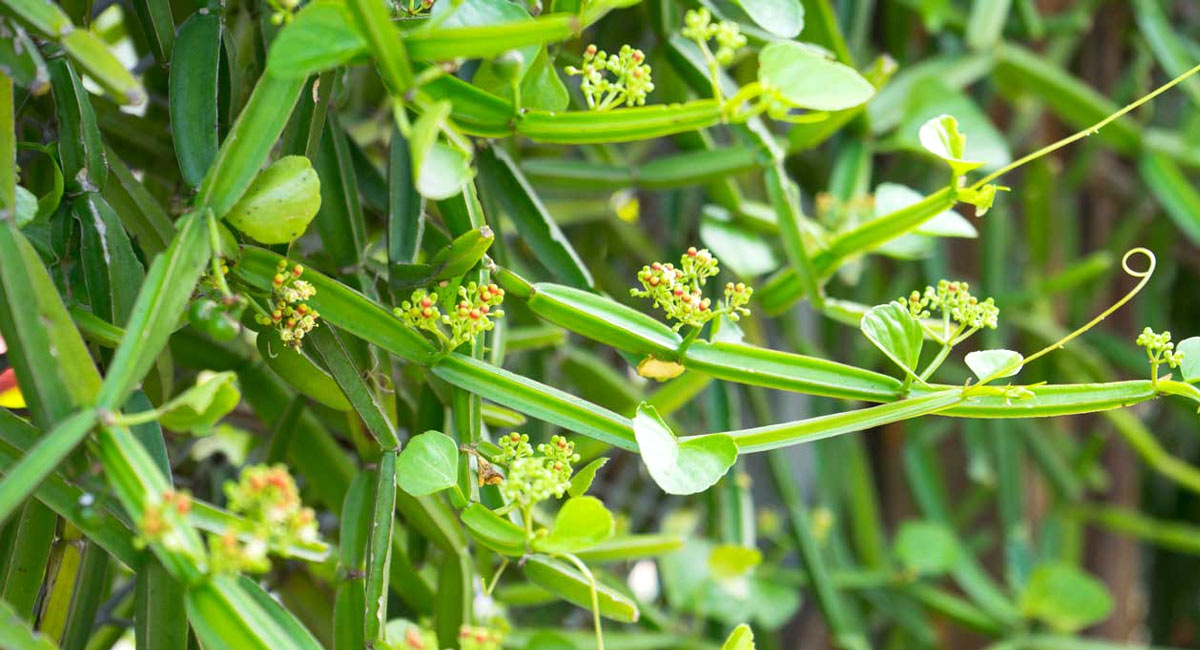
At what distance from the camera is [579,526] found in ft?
0.87

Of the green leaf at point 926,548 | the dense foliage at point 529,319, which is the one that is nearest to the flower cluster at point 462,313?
the dense foliage at point 529,319

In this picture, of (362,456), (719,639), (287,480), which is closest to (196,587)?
(287,480)

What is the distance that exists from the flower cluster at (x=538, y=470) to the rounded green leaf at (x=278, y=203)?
82 mm

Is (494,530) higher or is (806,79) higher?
(806,79)

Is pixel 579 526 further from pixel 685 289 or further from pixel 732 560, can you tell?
pixel 732 560

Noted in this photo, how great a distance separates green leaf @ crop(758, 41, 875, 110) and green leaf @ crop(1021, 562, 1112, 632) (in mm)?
529

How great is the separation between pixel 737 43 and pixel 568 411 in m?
0.11

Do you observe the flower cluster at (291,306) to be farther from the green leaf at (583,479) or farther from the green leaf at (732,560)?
the green leaf at (732,560)

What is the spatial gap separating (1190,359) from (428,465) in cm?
21

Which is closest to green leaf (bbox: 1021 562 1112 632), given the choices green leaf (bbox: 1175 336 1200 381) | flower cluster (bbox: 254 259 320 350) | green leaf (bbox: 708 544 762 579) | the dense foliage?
the dense foliage

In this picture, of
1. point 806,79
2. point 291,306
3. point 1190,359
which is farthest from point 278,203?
point 1190,359

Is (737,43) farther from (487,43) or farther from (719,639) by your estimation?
(719,639)

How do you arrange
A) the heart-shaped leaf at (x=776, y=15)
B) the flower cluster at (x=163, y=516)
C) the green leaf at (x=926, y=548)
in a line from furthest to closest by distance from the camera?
the green leaf at (x=926, y=548), the heart-shaped leaf at (x=776, y=15), the flower cluster at (x=163, y=516)

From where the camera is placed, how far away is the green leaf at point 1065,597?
69 centimetres
